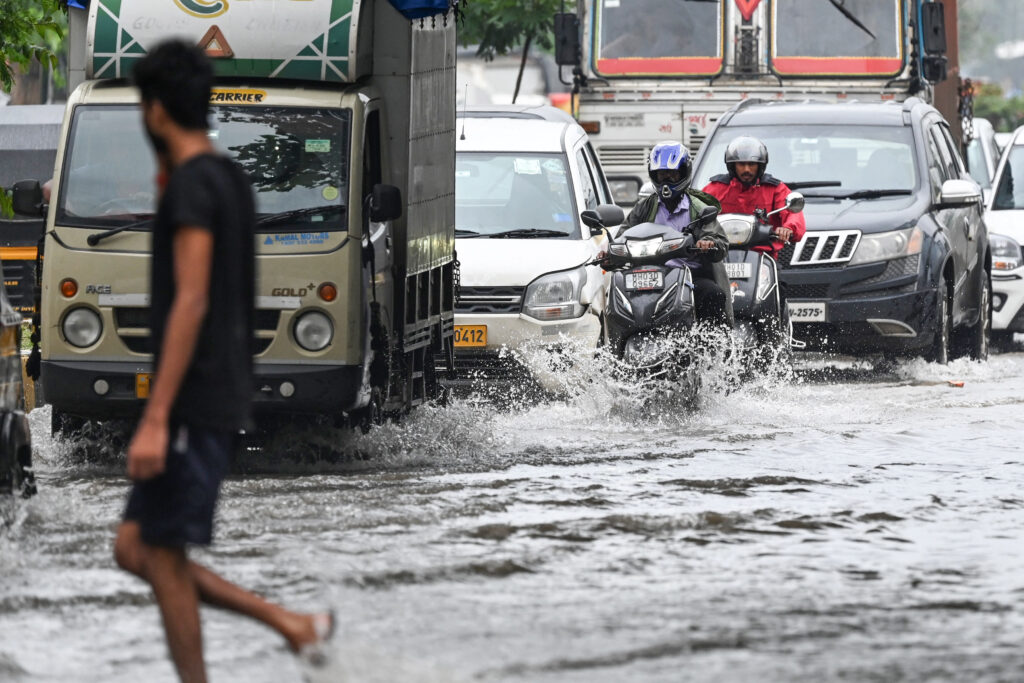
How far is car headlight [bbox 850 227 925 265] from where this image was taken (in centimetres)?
1537

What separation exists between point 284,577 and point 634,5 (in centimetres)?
1313

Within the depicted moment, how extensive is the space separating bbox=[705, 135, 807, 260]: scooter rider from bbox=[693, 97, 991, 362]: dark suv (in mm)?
1523

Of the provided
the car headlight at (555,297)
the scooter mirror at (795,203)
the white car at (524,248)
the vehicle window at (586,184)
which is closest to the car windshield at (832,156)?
the vehicle window at (586,184)

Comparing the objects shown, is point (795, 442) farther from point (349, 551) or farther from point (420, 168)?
point (349, 551)

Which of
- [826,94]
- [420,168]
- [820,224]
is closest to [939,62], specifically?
[826,94]

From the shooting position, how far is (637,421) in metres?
12.6

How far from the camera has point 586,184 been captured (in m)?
14.7

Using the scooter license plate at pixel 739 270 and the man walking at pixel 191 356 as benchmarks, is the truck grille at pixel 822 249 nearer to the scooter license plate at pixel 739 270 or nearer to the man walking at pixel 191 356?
the scooter license plate at pixel 739 270

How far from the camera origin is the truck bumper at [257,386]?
33.8ft

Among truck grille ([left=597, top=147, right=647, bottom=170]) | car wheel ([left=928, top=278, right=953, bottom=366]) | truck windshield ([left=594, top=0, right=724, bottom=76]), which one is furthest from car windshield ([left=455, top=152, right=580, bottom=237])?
truck windshield ([left=594, top=0, right=724, bottom=76])

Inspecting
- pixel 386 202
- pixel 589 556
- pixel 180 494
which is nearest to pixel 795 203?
pixel 386 202

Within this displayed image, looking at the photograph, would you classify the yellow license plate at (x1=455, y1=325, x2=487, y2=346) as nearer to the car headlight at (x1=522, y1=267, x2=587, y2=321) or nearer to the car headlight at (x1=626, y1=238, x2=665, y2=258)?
the car headlight at (x1=522, y1=267, x2=587, y2=321)

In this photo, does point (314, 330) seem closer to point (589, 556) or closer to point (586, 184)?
point (589, 556)

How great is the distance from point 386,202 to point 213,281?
4999 mm
